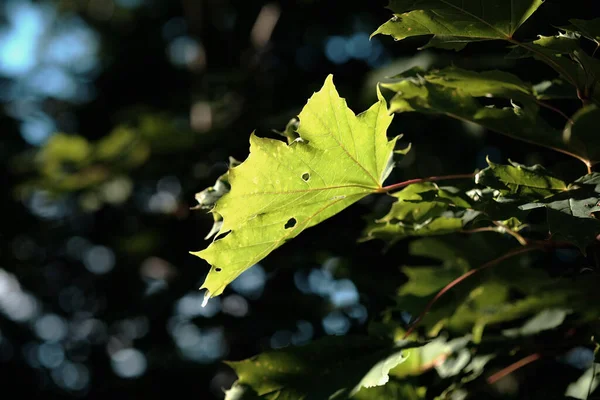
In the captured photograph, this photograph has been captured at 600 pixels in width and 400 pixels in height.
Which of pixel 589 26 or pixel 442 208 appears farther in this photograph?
pixel 442 208

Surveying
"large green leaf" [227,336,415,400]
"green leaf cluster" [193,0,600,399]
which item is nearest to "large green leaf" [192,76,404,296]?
"green leaf cluster" [193,0,600,399]

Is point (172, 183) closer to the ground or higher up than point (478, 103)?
closer to the ground

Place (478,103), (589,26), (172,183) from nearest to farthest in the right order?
(589,26) → (478,103) → (172,183)

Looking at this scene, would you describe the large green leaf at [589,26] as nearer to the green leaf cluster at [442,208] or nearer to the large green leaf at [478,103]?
the green leaf cluster at [442,208]

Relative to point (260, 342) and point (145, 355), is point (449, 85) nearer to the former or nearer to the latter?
point (260, 342)

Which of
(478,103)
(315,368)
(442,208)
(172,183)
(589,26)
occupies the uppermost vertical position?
(589,26)

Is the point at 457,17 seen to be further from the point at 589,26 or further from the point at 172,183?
the point at 172,183

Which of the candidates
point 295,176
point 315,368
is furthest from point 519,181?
point 315,368

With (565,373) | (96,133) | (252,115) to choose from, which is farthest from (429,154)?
(96,133)

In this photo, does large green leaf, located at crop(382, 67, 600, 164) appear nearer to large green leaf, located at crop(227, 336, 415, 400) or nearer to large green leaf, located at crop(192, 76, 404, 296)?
large green leaf, located at crop(192, 76, 404, 296)
